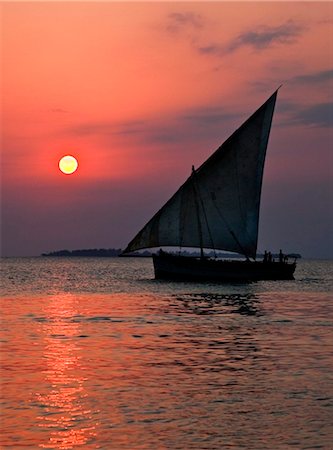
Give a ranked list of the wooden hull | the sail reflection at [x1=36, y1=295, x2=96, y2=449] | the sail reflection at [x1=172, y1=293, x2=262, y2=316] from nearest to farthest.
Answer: the sail reflection at [x1=36, y1=295, x2=96, y2=449]
the sail reflection at [x1=172, y1=293, x2=262, y2=316]
the wooden hull

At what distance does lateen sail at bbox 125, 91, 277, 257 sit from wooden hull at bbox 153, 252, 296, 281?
254 centimetres

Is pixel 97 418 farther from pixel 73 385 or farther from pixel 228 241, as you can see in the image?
pixel 228 241

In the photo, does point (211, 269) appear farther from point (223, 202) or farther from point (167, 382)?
point (167, 382)

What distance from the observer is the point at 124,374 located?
21.1m

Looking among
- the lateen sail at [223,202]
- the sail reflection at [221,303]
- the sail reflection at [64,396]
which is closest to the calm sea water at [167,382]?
the sail reflection at [64,396]

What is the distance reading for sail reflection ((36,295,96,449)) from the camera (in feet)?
47.6

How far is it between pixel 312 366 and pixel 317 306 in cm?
2702

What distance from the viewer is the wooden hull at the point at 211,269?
7206 cm

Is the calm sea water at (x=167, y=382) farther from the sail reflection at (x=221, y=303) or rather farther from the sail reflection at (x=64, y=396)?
the sail reflection at (x=221, y=303)

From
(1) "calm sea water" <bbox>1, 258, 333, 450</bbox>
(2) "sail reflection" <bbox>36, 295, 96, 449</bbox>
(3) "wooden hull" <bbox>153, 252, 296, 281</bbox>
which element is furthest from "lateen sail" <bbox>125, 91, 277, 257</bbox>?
(2) "sail reflection" <bbox>36, 295, 96, 449</bbox>

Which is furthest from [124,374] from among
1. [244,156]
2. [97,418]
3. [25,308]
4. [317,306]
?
[244,156]

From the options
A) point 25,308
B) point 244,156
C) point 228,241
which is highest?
point 244,156

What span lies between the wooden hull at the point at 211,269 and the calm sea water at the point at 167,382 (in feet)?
101

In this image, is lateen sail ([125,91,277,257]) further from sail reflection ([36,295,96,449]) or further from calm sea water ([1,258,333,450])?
sail reflection ([36,295,96,449])
